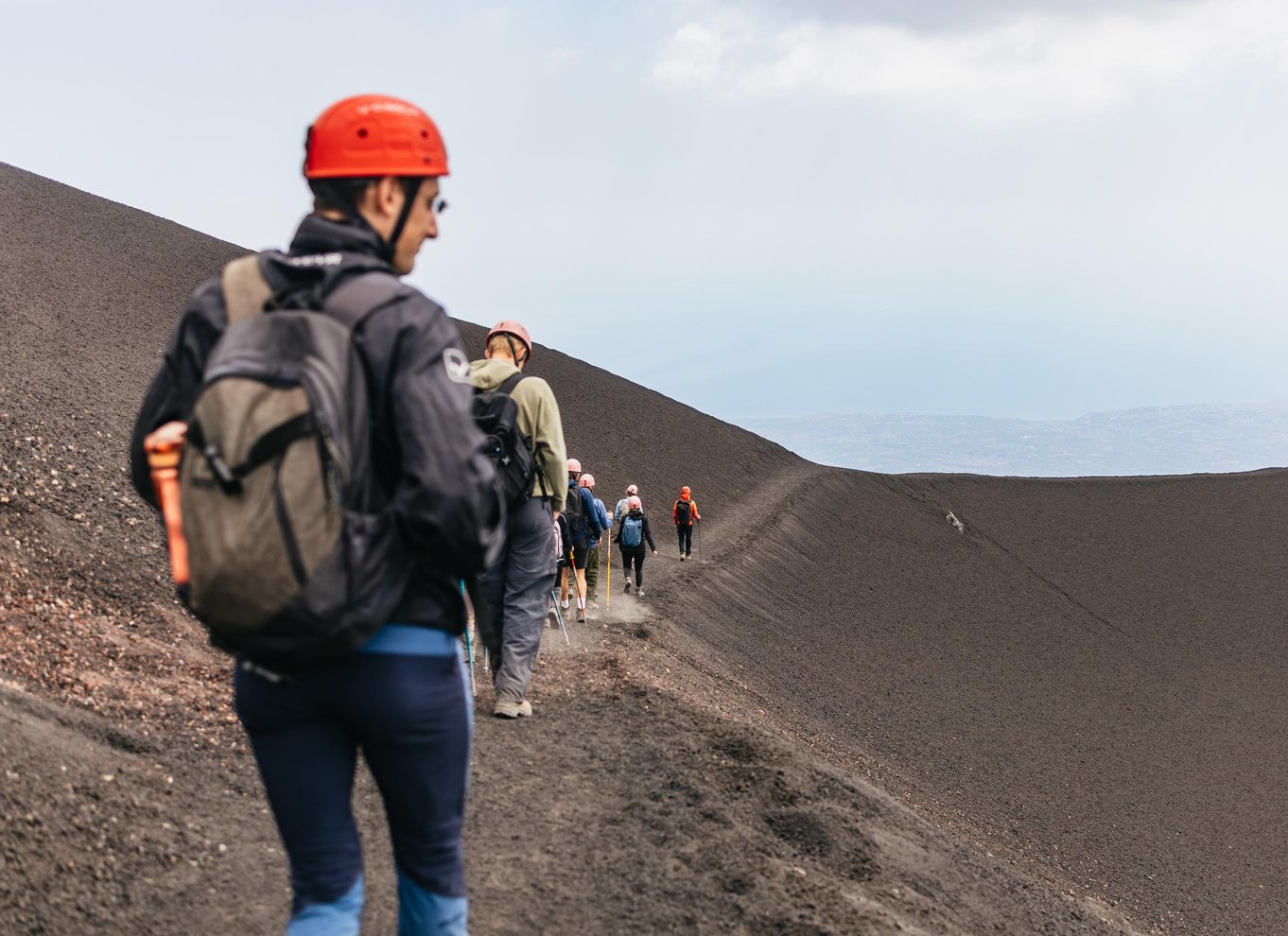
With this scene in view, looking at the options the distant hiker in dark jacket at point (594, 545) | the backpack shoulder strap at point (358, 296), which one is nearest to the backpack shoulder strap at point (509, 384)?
the backpack shoulder strap at point (358, 296)

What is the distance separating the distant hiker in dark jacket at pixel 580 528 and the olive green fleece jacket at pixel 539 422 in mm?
7943

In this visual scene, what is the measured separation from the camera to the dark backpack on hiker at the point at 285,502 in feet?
8.10

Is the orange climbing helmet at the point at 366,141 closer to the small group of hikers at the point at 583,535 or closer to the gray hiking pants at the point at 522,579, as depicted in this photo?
the gray hiking pants at the point at 522,579

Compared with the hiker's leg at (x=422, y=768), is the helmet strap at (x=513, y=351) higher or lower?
higher

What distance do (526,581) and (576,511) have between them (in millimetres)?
8128

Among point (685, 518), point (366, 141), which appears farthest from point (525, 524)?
point (685, 518)

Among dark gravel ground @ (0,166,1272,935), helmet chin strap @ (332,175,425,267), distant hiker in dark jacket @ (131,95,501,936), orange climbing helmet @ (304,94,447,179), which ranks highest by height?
orange climbing helmet @ (304,94,447,179)

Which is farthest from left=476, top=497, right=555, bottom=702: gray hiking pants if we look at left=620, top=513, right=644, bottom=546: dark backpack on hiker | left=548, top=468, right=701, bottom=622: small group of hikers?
left=620, top=513, right=644, bottom=546: dark backpack on hiker

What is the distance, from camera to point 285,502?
2.47 m

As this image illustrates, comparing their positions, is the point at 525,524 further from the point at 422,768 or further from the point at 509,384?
the point at 422,768

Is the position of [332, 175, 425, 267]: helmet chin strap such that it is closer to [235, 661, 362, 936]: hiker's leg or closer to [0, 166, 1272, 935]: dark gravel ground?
[235, 661, 362, 936]: hiker's leg

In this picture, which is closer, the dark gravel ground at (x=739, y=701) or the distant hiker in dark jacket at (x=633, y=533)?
the dark gravel ground at (x=739, y=701)

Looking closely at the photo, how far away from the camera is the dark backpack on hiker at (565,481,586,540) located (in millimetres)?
16062

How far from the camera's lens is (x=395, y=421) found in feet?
8.59
